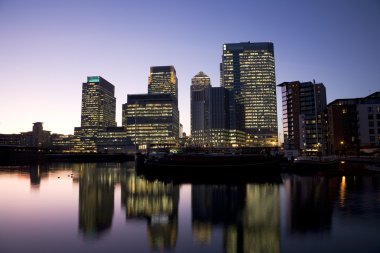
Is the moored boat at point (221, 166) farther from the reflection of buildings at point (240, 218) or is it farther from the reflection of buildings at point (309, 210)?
the reflection of buildings at point (309, 210)

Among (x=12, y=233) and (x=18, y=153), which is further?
(x=18, y=153)

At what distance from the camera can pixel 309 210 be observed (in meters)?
32.2

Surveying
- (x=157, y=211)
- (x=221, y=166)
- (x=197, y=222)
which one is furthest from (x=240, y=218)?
(x=221, y=166)

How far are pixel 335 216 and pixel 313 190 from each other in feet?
59.0

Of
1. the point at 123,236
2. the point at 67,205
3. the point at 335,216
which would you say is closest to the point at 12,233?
the point at 123,236

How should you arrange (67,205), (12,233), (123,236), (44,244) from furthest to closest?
(67,205) < (12,233) < (123,236) < (44,244)

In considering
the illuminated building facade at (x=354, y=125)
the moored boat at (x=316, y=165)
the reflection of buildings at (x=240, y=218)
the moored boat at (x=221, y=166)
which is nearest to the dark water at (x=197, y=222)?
the reflection of buildings at (x=240, y=218)

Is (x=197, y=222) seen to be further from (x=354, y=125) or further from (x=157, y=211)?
(x=354, y=125)

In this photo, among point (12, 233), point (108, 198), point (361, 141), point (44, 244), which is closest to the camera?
point (44, 244)

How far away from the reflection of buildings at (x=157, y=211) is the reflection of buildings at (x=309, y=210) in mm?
10293

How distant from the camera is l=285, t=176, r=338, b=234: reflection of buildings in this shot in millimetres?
25156

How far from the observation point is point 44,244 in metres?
22.3

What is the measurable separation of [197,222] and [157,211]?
7155 millimetres

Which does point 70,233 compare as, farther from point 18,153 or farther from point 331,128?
point 18,153
